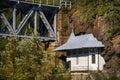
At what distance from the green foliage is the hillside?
19.7 m

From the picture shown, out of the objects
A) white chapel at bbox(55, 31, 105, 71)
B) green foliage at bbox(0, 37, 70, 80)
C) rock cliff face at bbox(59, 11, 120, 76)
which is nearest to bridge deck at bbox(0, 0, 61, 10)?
rock cliff face at bbox(59, 11, 120, 76)

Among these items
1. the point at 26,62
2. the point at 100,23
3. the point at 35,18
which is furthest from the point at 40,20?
the point at 26,62

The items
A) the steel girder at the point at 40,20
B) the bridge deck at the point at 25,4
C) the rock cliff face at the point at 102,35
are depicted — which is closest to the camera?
the rock cliff face at the point at 102,35

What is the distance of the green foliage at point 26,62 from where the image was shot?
30.2m

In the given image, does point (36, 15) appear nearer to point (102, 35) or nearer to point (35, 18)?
point (35, 18)

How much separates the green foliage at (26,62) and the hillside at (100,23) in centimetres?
1966

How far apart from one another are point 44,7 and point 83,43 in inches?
410

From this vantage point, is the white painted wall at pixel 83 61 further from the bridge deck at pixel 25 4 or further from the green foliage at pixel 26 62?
the green foliage at pixel 26 62

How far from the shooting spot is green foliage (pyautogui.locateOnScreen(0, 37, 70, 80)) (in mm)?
30156

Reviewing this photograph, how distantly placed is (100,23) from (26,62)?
26022 millimetres

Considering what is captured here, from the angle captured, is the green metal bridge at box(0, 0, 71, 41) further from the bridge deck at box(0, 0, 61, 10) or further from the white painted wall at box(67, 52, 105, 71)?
the white painted wall at box(67, 52, 105, 71)

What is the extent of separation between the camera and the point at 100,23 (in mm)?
55219

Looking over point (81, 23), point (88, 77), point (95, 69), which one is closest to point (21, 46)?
point (88, 77)

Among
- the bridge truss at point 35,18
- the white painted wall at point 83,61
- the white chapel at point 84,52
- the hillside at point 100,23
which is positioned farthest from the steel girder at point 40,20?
the white painted wall at point 83,61
